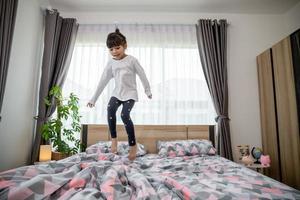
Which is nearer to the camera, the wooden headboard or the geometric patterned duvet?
the geometric patterned duvet

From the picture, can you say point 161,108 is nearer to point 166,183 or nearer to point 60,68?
point 60,68

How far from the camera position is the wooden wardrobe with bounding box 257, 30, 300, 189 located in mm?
2436

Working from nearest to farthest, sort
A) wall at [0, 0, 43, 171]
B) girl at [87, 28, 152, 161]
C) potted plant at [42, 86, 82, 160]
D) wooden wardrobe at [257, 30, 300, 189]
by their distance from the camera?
girl at [87, 28, 152, 161], wall at [0, 0, 43, 171], wooden wardrobe at [257, 30, 300, 189], potted plant at [42, 86, 82, 160]

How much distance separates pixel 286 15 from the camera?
130 inches

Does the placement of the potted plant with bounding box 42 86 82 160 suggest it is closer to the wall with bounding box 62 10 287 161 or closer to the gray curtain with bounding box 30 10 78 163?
the gray curtain with bounding box 30 10 78 163

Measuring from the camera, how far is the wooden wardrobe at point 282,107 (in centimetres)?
244

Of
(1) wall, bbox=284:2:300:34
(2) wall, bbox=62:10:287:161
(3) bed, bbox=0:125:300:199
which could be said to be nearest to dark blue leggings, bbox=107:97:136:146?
(3) bed, bbox=0:125:300:199

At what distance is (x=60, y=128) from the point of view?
104 inches

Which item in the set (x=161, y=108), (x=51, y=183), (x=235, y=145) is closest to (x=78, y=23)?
(x=161, y=108)

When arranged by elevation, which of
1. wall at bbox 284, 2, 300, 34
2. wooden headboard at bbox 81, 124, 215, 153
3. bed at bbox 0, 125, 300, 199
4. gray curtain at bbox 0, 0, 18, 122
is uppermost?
wall at bbox 284, 2, 300, 34

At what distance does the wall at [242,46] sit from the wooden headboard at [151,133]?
519mm

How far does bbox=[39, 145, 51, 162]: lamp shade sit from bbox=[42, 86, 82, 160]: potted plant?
0.10 metres

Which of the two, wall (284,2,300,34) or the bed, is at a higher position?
wall (284,2,300,34)

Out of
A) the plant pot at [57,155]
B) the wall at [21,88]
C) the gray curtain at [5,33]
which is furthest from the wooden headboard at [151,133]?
the gray curtain at [5,33]
